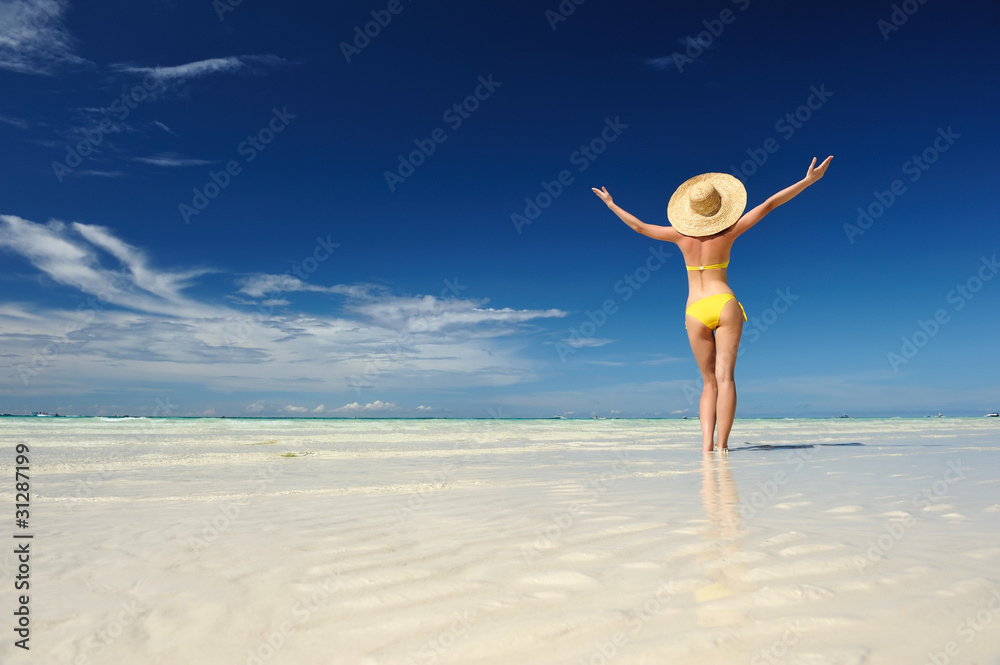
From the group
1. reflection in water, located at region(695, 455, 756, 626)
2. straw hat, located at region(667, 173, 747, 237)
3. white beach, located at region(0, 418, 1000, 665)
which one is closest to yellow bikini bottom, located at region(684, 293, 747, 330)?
straw hat, located at region(667, 173, 747, 237)

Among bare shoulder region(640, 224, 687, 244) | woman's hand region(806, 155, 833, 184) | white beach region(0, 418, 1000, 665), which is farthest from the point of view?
bare shoulder region(640, 224, 687, 244)

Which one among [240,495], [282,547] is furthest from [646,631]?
[240,495]

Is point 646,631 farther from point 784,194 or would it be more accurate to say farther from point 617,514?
point 784,194

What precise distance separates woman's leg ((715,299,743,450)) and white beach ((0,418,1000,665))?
246 cm

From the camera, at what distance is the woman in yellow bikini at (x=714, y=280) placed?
6980 millimetres

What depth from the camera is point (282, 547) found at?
2.64 metres

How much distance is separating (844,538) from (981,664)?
124 centimetres

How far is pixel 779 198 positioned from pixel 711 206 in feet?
2.64

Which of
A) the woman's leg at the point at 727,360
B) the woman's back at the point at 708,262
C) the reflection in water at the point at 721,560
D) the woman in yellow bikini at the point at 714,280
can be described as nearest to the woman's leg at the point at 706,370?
the woman in yellow bikini at the point at 714,280

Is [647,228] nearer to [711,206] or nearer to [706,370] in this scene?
[711,206]

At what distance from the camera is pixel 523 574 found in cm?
210

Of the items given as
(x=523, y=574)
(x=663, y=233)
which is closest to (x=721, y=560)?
(x=523, y=574)

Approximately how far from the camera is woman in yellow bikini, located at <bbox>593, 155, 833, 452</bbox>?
6980mm

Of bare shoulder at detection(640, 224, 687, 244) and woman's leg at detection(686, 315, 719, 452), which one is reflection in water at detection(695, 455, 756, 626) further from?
bare shoulder at detection(640, 224, 687, 244)
